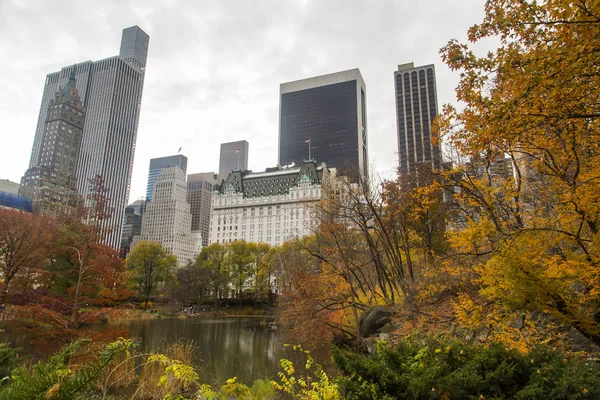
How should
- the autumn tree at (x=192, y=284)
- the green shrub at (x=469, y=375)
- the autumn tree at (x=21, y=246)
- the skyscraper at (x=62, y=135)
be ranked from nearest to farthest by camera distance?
the green shrub at (x=469, y=375)
the autumn tree at (x=21, y=246)
the autumn tree at (x=192, y=284)
the skyscraper at (x=62, y=135)

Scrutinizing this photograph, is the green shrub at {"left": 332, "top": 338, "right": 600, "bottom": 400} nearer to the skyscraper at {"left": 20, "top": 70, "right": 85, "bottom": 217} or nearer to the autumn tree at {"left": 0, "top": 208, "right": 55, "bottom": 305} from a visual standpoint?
the autumn tree at {"left": 0, "top": 208, "right": 55, "bottom": 305}

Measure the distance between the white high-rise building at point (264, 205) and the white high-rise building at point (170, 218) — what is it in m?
75.5

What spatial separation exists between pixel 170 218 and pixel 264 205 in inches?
3628

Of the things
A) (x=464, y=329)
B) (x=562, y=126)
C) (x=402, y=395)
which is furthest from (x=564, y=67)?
(x=464, y=329)

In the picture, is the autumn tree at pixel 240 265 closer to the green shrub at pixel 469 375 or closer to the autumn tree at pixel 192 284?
the autumn tree at pixel 192 284

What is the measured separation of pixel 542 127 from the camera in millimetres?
7699

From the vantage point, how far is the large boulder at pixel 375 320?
19.3 meters

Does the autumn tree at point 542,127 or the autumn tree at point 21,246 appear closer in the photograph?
the autumn tree at point 542,127

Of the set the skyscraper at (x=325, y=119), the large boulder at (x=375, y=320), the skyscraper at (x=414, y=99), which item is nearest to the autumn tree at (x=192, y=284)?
the large boulder at (x=375, y=320)

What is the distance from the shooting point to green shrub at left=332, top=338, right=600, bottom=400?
5.38 metres

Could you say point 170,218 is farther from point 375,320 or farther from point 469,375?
point 469,375

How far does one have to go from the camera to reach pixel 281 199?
117 meters

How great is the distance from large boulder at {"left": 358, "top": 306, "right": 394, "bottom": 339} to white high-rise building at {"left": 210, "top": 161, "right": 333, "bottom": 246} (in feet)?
296

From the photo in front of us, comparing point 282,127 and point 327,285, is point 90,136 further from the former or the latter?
point 327,285
